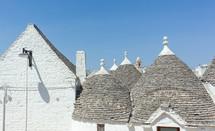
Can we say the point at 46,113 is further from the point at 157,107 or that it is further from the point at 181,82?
the point at 181,82

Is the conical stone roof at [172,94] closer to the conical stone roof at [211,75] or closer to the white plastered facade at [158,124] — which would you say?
the white plastered facade at [158,124]

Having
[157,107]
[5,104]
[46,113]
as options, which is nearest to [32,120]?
[46,113]

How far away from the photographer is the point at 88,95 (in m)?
10.3

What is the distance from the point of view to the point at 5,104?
1105cm

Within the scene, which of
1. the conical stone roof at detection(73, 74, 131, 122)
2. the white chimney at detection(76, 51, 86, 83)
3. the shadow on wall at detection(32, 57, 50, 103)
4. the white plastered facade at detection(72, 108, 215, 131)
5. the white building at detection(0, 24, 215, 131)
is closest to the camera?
the white plastered facade at detection(72, 108, 215, 131)

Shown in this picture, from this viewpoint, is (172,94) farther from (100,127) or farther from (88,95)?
(88,95)

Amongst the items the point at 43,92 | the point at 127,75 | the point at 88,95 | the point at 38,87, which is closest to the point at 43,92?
the point at 43,92

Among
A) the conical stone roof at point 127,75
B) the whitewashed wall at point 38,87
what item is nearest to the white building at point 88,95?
the whitewashed wall at point 38,87

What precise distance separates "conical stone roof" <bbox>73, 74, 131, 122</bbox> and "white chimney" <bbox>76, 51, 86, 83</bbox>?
108cm

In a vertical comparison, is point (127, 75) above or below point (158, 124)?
above

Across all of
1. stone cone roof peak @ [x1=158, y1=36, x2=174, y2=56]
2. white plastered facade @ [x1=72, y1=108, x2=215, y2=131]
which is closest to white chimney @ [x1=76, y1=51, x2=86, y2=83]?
white plastered facade @ [x1=72, y1=108, x2=215, y2=131]

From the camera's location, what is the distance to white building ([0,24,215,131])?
26.7 feet

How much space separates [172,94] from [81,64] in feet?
20.3

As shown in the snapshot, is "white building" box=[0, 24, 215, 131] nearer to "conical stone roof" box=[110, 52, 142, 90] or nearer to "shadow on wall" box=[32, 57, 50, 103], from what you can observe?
"shadow on wall" box=[32, 57, 50, 103]
